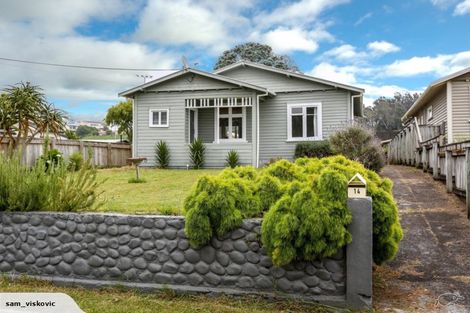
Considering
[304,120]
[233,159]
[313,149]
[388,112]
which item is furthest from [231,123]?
[388,112]

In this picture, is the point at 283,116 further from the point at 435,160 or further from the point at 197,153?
the point at 435,160

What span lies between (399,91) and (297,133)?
54.2 m

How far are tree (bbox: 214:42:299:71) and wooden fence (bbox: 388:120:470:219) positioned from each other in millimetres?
22791

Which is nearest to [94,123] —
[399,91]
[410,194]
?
[399,91]

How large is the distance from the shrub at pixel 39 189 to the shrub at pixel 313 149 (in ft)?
37.9

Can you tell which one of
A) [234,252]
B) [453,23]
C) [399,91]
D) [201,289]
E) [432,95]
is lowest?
[201,289]

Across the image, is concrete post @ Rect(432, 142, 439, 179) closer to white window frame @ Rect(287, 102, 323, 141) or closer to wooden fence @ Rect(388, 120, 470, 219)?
wooden fence @ Rect(388, 120, 470, 219)

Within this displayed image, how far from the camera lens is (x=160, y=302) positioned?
419cm

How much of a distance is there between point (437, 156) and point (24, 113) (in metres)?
14.0

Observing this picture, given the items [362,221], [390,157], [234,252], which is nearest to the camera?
[362,221]

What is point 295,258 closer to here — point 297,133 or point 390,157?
point 297,133

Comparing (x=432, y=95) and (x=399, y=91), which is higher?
(x=399, y=91)

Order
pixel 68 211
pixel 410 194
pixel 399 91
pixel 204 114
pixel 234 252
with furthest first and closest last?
pixel 399 91, pixel 204 114, pixel 410 194, pixel 68 211, pixel 234 252

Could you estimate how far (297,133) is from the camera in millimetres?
17312
